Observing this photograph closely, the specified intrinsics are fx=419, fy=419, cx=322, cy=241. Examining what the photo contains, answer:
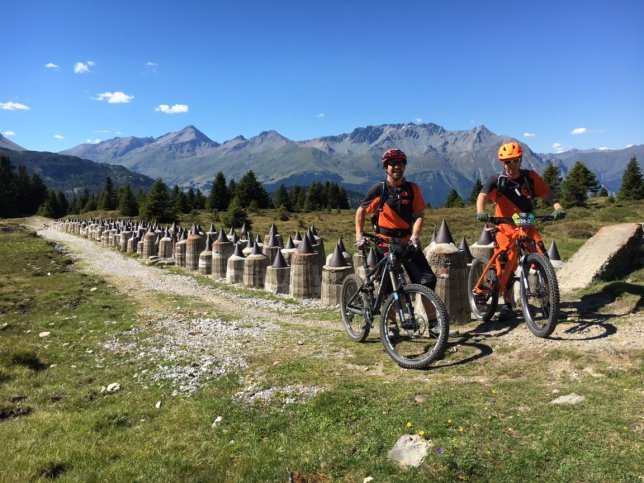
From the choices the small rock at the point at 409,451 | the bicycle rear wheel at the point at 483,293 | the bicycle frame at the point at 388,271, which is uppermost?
the bicycle frame at the point at 388,271

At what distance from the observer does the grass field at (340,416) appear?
383cm

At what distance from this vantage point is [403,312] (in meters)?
6.33

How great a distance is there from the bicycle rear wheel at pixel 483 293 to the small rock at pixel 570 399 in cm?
278

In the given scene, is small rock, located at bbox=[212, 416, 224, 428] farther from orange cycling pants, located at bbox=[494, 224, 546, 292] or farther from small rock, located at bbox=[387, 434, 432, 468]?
orange cycling pants, located at bbox=[494, 224, 546, 292]

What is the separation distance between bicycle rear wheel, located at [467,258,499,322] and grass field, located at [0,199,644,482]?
638 mm

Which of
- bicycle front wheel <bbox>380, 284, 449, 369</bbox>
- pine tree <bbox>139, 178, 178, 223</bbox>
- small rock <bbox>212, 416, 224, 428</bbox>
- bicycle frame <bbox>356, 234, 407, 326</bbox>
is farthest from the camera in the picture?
pine tree <bbox>139, 178, 178, 223</bbox>

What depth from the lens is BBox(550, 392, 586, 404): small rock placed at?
4.43 m

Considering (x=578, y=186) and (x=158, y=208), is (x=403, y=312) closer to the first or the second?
(x=158, y=208)

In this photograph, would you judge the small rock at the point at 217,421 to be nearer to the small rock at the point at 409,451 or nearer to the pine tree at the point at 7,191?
the small rock at the point at 409,451

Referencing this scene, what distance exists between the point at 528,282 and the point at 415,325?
194 cm

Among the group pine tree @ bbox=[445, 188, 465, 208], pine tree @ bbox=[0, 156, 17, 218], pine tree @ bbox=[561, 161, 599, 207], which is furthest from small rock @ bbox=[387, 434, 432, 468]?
pine tree @ bbox=[0, 156, 17, 218]

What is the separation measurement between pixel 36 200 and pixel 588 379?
12963 cm

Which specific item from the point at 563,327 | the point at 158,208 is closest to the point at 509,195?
the point at 563,327

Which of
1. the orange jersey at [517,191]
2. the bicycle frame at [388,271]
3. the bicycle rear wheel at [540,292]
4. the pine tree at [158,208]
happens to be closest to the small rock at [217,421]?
the bicycle frame at [388,271]
